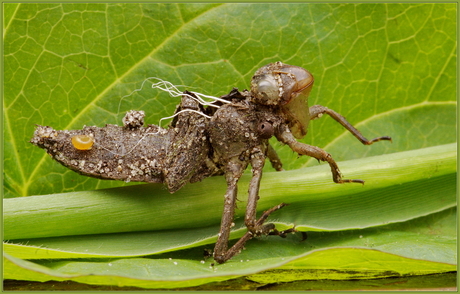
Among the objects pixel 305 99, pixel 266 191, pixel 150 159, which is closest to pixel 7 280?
pixel 150 159

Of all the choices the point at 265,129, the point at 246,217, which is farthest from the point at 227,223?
the point at 265,129

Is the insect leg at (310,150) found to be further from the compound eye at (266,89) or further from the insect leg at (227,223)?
the insect leg at (227,223)

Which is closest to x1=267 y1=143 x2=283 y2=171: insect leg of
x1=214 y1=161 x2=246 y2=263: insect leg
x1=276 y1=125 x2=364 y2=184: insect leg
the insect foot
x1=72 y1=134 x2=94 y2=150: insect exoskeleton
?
the insect foot

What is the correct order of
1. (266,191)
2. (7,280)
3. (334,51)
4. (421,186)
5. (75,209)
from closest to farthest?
(7,280), (75,209), (266,191), (421,186), (334,51)

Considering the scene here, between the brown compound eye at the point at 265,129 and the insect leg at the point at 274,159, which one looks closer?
the brown compound eye at the point at 265,129

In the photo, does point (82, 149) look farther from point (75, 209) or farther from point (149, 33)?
point (149, 33)

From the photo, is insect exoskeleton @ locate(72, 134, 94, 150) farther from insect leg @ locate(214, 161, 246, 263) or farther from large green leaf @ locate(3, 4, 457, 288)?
insect leg @ locate(214, 161, 246, 263)

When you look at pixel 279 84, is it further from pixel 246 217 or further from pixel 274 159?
pixel 246 217

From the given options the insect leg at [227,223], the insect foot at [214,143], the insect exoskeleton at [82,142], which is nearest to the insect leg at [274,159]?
the insect foot at [214,143]
